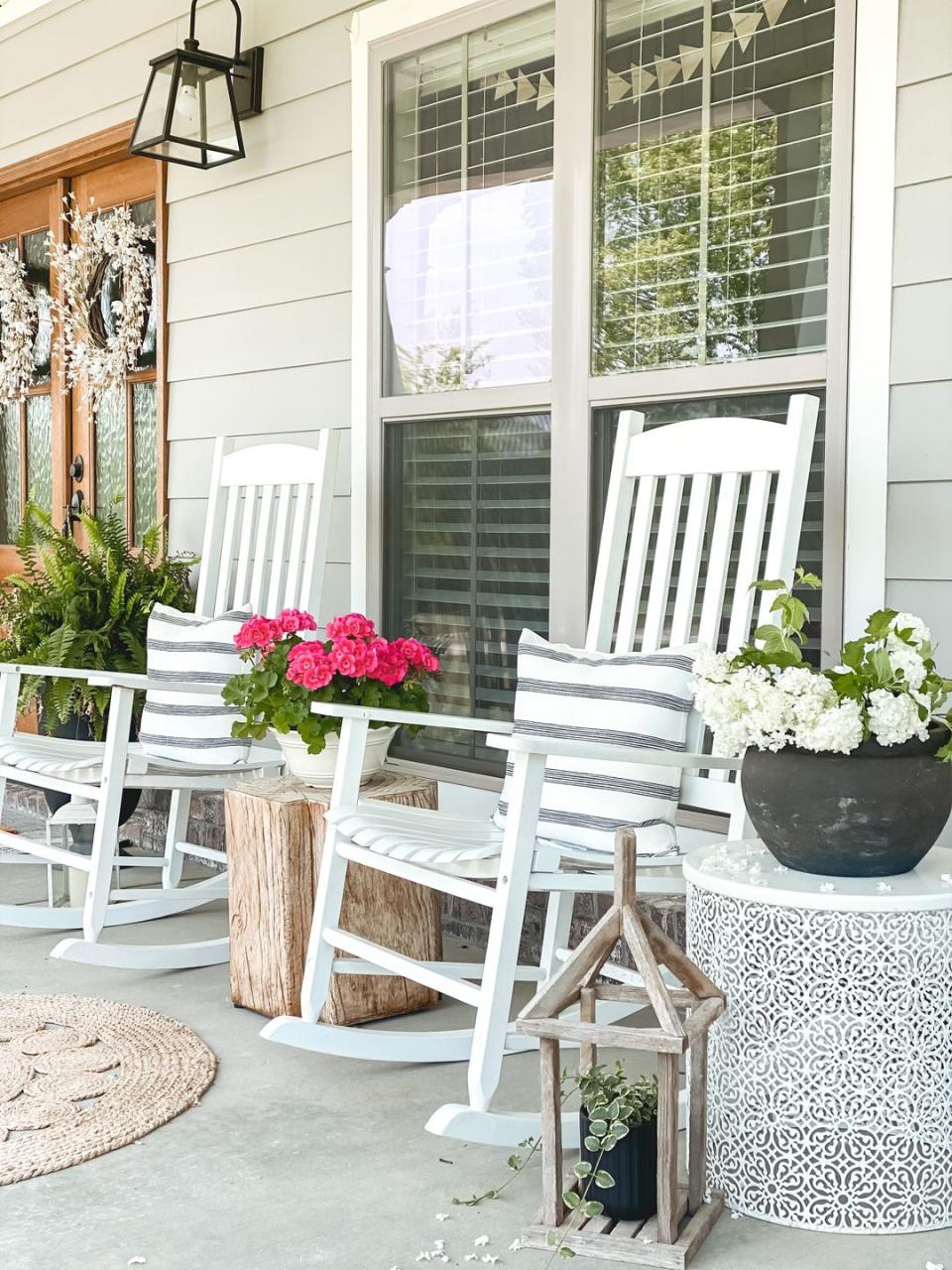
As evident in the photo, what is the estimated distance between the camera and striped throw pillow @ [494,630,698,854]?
86.0 inches

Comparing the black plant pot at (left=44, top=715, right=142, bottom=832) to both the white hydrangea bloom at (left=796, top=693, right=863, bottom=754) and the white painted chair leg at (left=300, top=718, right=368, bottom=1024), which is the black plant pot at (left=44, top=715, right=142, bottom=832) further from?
the white hydrangea bloom at (left=796, top=693, right=863, bottom=754)

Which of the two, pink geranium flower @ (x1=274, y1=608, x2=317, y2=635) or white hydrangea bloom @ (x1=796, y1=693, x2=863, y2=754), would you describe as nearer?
white hydrangea bloom @ (x1=796, y1=693, x2=863, y2=754)

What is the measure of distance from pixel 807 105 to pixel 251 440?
1751mm

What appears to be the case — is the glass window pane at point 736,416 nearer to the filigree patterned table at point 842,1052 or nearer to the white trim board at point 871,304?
the white trim board at point 871,304

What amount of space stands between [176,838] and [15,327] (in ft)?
7.06

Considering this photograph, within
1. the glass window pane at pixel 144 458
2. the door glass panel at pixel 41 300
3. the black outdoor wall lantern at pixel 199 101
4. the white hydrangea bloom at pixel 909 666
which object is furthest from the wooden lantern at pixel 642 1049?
the door glass panel at pixel 41 300

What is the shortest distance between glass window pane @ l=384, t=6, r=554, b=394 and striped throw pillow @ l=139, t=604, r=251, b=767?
73 centimetres

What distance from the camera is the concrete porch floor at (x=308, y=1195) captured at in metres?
1.69

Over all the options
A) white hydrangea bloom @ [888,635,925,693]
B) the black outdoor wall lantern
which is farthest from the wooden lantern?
the black outdoor wall lantern

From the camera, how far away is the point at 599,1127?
169 cm

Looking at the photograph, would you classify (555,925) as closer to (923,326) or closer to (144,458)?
(923,326)

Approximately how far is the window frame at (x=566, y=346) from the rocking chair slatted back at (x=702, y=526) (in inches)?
5.1

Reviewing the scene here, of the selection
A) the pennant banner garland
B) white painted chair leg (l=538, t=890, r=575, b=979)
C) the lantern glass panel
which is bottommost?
white painted chair leg (l=538, t=890, r=575, b=979)

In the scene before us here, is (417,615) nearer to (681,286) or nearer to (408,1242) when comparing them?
(681,286)
